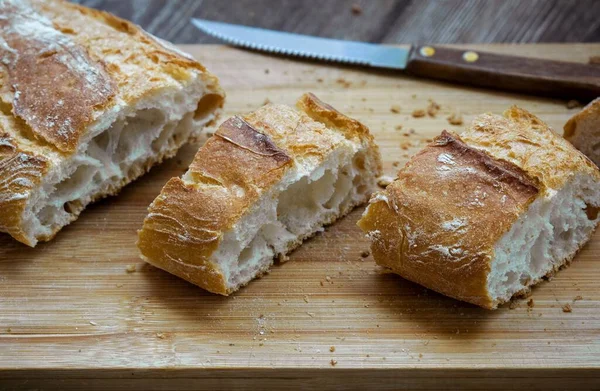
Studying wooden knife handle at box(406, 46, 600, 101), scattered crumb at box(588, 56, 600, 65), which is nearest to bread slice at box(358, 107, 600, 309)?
wooden knife handle at box(406, 46, 600, 101)

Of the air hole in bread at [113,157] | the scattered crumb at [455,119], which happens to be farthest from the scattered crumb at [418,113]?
the air hole in bread at [113,157]

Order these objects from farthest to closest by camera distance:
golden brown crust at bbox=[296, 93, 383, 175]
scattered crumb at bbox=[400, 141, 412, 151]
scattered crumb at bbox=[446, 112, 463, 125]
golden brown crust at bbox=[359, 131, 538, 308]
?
scattered crumb at bbox=[446, 112, 463, 125], scattered crumb at bbox=[400, 141, 412, 151], golden brown crust at bbox=[296, 93, 383, 175], golden brown crust at bbox=[359, 131, 538, 308]

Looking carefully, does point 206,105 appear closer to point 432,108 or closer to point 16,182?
point 16,182

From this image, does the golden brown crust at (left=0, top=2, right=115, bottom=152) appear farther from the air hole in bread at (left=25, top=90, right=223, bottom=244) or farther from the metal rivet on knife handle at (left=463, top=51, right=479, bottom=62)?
the metal rivet on knife handle at (left=463, top=51, right=479, bottom=62)

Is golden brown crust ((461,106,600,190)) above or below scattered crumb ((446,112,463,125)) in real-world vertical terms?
above

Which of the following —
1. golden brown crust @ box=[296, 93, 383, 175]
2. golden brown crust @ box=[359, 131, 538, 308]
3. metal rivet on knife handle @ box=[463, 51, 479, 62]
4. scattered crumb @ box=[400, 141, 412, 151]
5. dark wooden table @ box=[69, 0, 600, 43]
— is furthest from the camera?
dark wooden table @ box=[69, 0, 600, 43]

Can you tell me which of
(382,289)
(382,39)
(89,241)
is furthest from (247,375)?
(382,39)

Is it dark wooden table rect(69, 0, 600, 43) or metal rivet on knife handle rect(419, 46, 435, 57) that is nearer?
metal rivet on knife handle rect(419, 46, 435, 57)
